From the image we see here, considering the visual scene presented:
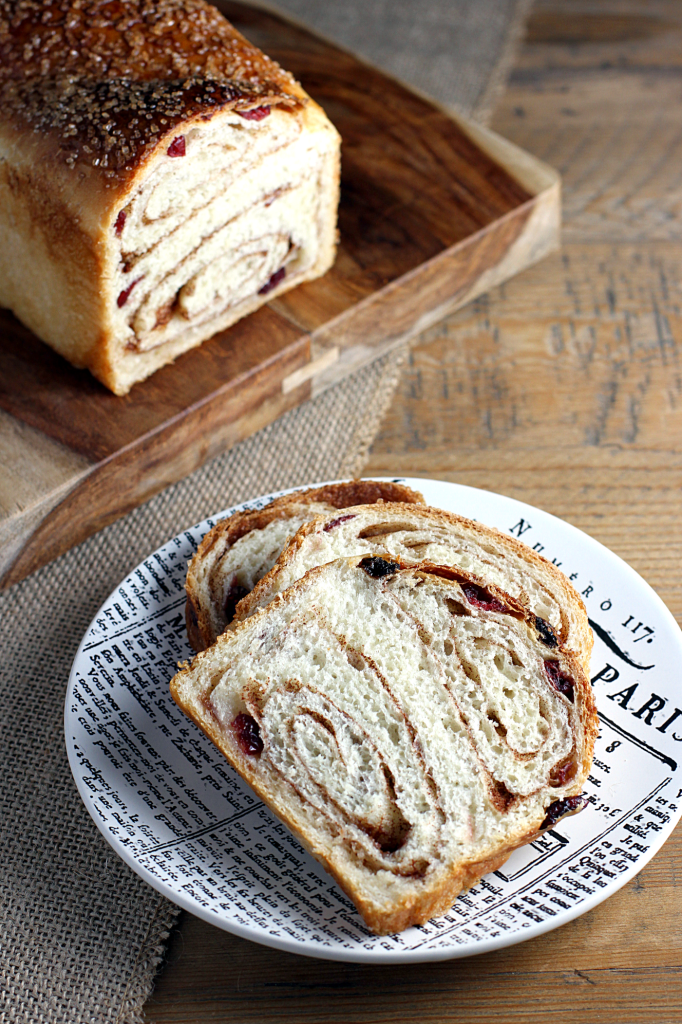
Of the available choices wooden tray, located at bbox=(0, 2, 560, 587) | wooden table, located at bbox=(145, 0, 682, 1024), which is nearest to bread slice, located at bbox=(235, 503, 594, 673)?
wooden table, located at bbox=(145, 0, 682, 1024)

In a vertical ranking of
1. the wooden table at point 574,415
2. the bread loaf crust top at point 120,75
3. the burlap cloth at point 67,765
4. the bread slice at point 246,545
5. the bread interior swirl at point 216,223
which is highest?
A: the bread loaf crust top at point 120,75

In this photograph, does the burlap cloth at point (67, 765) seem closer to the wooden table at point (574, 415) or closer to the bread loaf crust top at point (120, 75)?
the wooden table at point (574, 415)

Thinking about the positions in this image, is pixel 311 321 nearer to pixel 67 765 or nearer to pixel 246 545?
pixel 246 545

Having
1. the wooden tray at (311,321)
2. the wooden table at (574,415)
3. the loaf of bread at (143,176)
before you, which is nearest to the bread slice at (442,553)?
the wooden table at (574,415)

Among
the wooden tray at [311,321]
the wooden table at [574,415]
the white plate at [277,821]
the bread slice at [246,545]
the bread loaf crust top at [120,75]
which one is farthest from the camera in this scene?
the wooden tray at [311,321]

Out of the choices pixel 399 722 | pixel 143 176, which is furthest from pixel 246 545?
pixel 143 176

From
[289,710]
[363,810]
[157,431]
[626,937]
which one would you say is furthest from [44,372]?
[626,937]

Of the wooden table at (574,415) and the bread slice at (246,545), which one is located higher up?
the bread slice at (246,545)

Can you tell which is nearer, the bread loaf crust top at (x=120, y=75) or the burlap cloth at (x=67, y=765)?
the burlap cloth at (x=67, y=765)

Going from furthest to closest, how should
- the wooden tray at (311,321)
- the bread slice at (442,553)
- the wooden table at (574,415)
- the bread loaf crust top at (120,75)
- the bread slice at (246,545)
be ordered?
the wooden tray at (311,321)
the bread loaf crust top at (120,75)
the bread slice at (246,545)
the bread slice at (442,553)
the wooden table at (574,415)
